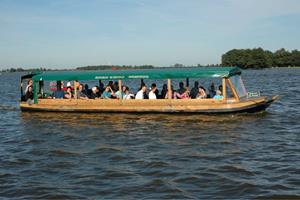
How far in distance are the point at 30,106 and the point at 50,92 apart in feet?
5.27

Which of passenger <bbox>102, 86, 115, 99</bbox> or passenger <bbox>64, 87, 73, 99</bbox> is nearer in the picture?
passenger <bbox>102, 86, 115, 99</bbox>

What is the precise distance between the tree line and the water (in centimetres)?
12953

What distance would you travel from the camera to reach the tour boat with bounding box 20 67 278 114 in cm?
1916

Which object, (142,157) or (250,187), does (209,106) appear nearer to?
(142,157)

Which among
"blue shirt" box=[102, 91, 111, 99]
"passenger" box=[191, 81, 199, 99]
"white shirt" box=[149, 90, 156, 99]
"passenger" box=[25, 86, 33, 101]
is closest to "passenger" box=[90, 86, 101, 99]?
"blue shirt" box=[102, 91, 111, 99]

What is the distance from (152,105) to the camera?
20.5m

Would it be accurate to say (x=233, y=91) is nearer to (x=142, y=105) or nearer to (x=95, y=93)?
(x=142, y=105)

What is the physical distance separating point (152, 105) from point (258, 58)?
434 ft

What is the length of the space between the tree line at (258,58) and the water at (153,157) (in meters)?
130

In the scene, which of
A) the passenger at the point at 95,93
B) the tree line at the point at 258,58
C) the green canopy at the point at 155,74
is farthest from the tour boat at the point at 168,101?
the tree line at the point at 258,58

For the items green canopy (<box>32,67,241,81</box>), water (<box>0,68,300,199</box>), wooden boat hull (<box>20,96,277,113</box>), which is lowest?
water (<box>0,68,300,199</box>)

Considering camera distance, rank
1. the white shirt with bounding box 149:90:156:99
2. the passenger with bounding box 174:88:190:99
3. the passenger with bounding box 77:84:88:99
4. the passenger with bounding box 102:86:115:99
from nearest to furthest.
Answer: the passenger with bounding box 174:88:190:99 → the white shirt with bounding box 149:90:156:99 → the passenger with bounding box 102:86:115:99 → the passenger with bounding box 77:84:88:99

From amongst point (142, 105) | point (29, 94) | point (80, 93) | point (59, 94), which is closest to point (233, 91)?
point (142, 105)

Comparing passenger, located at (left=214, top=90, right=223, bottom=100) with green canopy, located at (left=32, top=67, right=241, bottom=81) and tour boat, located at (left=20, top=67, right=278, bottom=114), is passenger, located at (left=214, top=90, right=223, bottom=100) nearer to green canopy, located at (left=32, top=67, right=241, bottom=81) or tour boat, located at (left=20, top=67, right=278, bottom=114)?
tour boat, located at (left=20, top=67, right=278, bottom=114)
